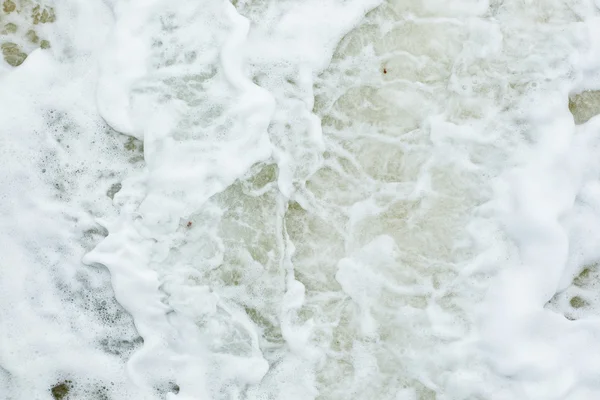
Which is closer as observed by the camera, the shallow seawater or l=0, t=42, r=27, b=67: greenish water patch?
the shallow seawater

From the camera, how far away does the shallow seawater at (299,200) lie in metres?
2.69

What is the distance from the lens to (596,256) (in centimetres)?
275

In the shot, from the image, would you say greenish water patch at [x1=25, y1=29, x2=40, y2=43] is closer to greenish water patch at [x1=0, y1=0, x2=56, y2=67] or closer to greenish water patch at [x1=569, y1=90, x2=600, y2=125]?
greenish water patch at [x1=0, y1=0, x2=56, y2=67]

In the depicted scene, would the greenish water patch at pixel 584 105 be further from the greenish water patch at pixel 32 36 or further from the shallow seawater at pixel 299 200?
the greenish water patch at pixel 32 36

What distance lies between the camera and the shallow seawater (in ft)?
8.83

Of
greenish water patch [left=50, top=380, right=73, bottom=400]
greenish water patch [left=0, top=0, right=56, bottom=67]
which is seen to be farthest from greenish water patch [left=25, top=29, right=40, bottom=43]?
greenish water patch [left=50, top=380, right=73, bottom=400]

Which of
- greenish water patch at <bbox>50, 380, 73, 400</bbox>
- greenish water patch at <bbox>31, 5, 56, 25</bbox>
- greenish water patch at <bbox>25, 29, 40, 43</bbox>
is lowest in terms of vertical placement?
greenish water patch at <bbox>50, 380, 73, 400</bbox>

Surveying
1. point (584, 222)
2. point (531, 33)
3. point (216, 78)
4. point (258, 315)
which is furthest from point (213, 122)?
point (584, 222)

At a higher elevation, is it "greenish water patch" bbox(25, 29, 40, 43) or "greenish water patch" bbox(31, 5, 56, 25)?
"greenish water patch" bbox(31, 5, 56, 25)

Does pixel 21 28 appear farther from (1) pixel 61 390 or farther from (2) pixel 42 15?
(1) pixel 61 390

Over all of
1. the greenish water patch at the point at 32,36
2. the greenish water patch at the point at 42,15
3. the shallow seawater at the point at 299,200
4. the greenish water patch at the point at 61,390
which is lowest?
the greenish water patch at the point at 61,390

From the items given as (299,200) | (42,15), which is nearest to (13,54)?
(42,15)

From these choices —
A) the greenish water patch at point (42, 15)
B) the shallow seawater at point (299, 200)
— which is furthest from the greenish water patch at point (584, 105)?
the greenish water patch at point (42, 15)

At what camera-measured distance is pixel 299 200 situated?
112 inches
